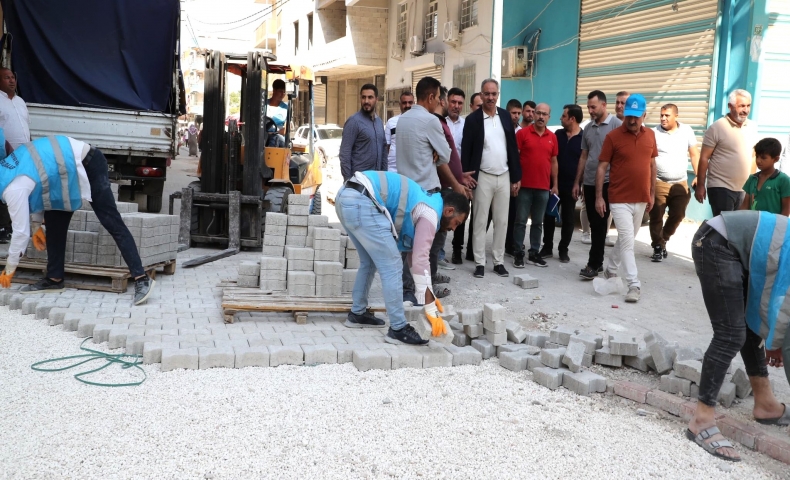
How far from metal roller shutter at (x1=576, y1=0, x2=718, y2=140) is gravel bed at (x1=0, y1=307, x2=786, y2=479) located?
30.0 feet

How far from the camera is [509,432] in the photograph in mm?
3955

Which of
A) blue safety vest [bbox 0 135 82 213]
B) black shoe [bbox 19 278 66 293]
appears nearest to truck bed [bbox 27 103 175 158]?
black shoe [bbox 19 278 66 293]

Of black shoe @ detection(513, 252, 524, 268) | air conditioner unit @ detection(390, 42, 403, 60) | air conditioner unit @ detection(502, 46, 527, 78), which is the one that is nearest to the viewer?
black shoe @ detection(513, 252, 524, 268)

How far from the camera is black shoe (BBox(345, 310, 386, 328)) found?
5789 millimetres

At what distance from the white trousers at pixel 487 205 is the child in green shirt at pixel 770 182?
8.29 ft

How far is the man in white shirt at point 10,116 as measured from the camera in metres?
8.22

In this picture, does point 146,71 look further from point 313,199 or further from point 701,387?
point 701,387

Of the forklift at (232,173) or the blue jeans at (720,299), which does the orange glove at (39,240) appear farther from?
the blue jeans at (720,299)

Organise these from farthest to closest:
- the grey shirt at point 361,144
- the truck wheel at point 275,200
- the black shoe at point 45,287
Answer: the truck wheel at point 275,200
the grey shirt at point 361,144
the black shoe at point 45,287

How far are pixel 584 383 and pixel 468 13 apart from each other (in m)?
18.4

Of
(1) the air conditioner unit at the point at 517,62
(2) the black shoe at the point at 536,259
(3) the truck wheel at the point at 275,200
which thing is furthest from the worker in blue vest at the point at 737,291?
(1) the air conditioner unit at the point at 517,62

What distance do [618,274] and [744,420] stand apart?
11.9ft

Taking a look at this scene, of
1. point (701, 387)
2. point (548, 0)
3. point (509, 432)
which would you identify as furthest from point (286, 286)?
point (548, 0)

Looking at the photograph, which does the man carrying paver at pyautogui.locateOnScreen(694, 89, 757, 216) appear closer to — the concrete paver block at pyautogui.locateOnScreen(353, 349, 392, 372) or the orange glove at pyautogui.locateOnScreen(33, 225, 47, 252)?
the concrete paver block at pyautogui.locateOnScreen(353, 349, 392, 372)
